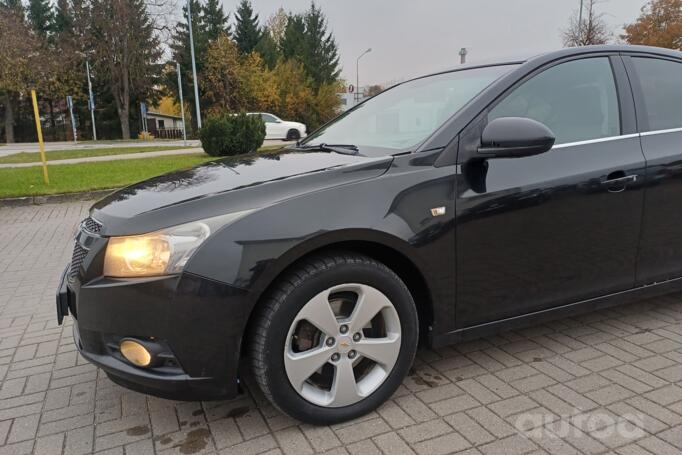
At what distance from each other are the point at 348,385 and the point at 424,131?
1.27m

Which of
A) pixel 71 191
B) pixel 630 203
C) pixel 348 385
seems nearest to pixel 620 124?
pixel 630 203

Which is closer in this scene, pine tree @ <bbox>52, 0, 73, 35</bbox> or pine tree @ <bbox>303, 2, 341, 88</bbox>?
pine tree @ <bbox>52, 0, 73, 35</bbox>

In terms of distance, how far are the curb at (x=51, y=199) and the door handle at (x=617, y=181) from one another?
864 centimetres

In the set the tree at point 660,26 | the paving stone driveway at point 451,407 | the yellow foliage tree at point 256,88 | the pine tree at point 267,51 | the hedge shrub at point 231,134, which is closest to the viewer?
the paving stone driveway at point 451,407

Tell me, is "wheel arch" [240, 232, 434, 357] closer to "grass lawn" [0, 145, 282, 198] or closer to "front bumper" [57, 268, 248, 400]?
"front bumper" [57, 268, 248, 400]

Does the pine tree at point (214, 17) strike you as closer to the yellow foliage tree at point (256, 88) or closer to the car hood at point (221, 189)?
the yellow foliage tree at point (256, 88)

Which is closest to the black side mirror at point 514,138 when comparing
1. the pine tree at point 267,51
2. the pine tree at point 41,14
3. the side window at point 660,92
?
the side window at point 660,92

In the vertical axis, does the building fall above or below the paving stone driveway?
above

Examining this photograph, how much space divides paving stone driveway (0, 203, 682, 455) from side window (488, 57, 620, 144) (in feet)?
4.02

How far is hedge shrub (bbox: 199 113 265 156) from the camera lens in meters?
13.8

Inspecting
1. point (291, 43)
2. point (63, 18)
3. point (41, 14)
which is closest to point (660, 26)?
point (291, 43)

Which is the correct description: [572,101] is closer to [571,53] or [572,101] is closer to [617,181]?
Answer: [571,53]

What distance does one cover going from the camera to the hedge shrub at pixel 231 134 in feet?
45.4

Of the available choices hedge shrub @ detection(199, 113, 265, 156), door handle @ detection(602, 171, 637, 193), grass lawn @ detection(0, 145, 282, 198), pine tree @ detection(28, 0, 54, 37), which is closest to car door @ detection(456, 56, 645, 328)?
door handle @ detection(602, 171, 637, 193)
